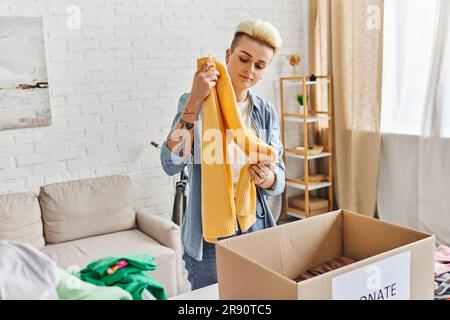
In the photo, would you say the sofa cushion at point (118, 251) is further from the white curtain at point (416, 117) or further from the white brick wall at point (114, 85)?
the white curtain at point (416, 117)

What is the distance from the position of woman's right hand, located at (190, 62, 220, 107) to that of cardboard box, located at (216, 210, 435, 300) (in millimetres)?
469

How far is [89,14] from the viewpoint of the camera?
339 cm

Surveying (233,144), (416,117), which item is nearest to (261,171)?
(233,144)

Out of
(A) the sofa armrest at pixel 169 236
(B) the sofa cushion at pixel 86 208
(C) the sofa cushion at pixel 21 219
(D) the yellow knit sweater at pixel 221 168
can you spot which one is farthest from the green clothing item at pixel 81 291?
(B) the sofa cushion at pixel 86 208

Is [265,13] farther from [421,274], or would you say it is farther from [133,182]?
[421,274]

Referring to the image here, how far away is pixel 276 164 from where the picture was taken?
1.56 meters

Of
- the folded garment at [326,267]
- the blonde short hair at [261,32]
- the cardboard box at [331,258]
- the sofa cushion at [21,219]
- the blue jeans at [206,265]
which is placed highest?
the blonde short hair at [261,32]

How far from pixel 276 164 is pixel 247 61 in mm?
343

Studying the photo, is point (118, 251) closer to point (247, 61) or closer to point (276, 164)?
point (276, 164)

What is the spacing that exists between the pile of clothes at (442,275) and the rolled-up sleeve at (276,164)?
0.50 metres

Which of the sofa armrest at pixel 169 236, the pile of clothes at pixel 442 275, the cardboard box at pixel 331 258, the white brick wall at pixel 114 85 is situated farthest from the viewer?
the white brick wall at pixel 114 85

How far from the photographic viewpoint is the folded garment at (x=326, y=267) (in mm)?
1143

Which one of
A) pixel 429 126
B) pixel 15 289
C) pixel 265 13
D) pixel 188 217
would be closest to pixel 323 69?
pixel 265 13

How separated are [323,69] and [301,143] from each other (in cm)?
73
